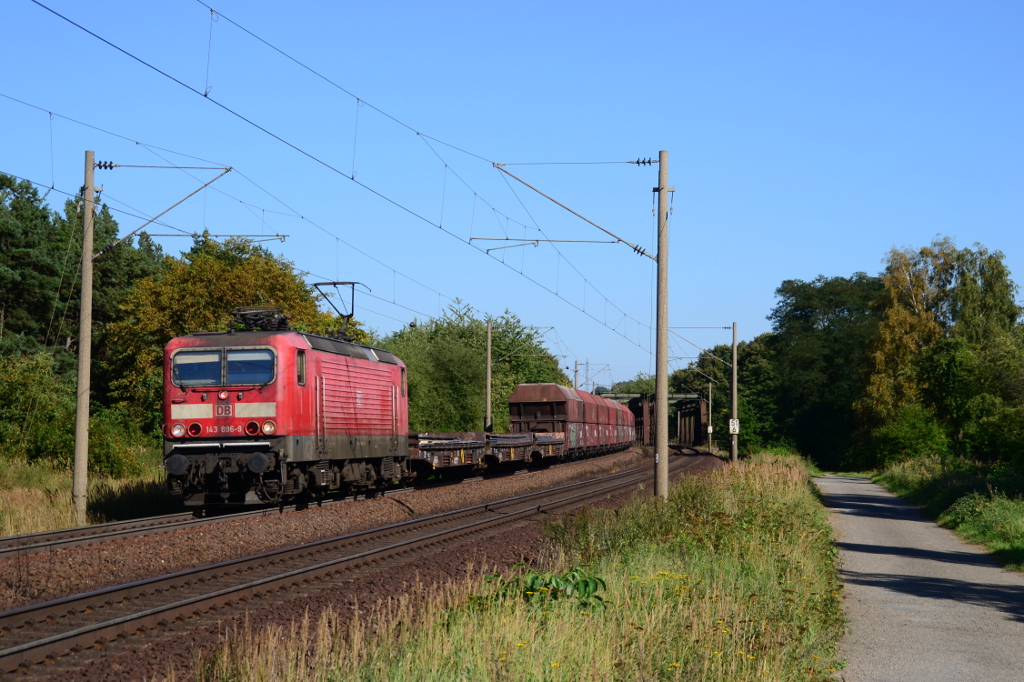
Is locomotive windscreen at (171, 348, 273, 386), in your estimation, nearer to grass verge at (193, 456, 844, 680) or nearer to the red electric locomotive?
the red electric locomotive

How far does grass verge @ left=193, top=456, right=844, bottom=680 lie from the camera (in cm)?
652

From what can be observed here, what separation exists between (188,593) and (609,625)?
222 inches

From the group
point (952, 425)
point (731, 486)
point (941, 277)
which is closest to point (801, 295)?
point (941, 277)

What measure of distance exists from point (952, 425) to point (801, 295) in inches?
1800

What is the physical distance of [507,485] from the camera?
96.0 ft

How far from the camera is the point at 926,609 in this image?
10461 millimetres

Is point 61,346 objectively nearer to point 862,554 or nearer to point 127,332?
point 127,332

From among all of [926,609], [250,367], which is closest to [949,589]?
[926,609]

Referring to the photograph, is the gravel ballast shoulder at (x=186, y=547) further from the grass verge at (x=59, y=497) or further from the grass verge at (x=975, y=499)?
the grass verge at (x=975, y=499)

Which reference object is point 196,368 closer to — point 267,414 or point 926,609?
point 267,414

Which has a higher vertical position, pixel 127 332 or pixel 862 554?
pixel 127 332

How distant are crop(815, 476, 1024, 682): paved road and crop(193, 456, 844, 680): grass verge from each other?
37 cm

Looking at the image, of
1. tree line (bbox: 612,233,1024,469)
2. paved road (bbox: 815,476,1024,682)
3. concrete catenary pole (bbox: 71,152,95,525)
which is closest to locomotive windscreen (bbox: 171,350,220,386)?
concrete catenary pole (bbox: 71,152,95,525)

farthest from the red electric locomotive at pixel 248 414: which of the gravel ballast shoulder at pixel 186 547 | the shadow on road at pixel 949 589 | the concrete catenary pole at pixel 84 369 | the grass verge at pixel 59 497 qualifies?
the shadow on road at pixel 949 589
